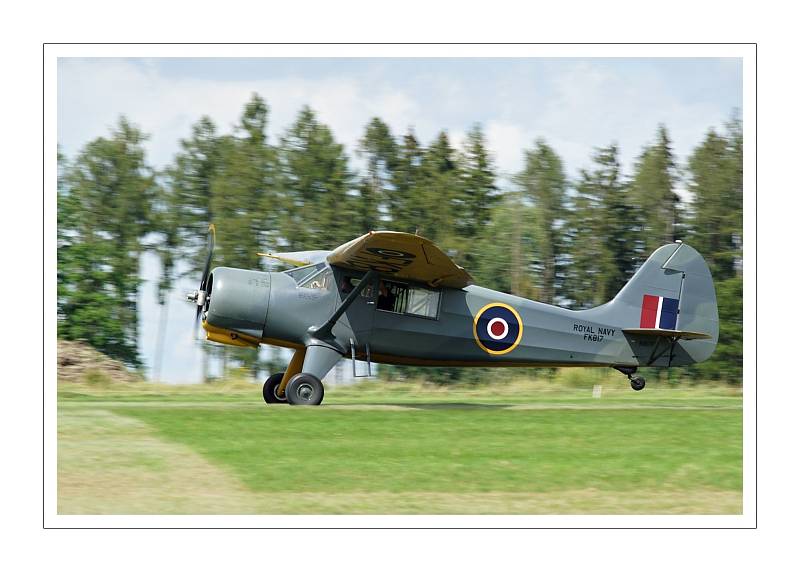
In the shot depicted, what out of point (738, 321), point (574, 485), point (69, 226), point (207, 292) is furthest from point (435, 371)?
point (574, 485)

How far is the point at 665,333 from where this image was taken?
16.9 m

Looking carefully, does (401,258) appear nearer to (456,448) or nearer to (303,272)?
(303,272)

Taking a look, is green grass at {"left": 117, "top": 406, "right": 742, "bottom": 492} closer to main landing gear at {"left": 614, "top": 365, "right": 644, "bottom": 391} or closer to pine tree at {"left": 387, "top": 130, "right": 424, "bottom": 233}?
main landing gear at {"left": 614, "top": 365, "right": 644, "bottom": 391}

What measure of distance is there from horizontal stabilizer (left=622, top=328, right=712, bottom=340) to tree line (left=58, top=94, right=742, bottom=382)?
1711 cm

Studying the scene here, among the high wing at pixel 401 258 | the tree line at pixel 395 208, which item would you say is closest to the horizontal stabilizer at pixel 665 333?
the high wing at pixel 401 258

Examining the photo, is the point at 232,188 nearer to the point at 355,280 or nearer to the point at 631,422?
the point at 355,280

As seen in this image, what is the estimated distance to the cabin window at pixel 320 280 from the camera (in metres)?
15.4

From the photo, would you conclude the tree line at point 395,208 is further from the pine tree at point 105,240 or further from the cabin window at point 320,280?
the cabin window at point 320,280

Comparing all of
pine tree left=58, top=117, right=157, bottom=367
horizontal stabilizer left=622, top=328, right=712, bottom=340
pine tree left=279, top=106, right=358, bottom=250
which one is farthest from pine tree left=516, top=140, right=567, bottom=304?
horizontal stabilizer left=622, top=328, right=712, bottom=340

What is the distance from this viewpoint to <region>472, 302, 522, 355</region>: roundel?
1602cm

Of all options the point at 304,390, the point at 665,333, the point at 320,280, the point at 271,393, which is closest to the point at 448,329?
the point at 320,280

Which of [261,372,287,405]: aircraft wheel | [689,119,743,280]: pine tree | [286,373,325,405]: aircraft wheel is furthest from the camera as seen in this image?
[689,119,743,280]: pine tree

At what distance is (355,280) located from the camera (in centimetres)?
1556

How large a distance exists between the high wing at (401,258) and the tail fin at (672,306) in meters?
3.51
